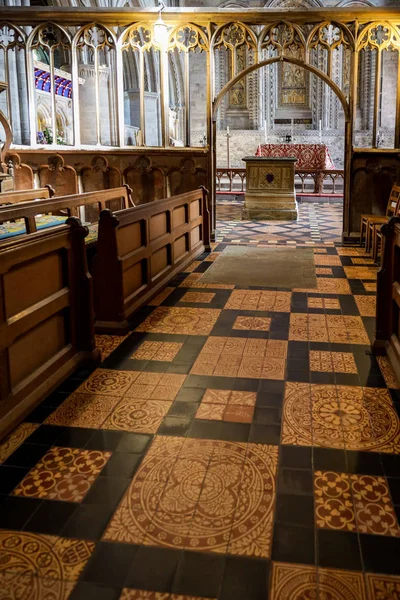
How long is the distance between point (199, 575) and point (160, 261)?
4.13 m

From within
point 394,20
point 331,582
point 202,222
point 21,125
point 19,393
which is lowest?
point 331,582

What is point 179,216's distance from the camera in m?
6.47

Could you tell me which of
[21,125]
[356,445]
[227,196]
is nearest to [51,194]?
[21,125]

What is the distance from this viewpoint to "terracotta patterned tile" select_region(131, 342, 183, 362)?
3.78 m

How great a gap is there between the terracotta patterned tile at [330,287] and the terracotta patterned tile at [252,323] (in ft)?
3.64

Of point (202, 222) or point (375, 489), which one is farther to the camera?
point (202, 222)

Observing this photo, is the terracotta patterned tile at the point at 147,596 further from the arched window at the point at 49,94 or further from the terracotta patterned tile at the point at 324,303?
the arched window at the point at 49,94

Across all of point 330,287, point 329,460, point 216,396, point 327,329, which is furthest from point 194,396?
point 330,287

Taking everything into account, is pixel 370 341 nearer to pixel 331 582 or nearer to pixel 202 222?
pixel 331 582

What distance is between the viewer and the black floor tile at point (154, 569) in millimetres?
1758

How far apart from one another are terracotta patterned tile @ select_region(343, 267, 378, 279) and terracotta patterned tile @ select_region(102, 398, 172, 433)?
3.70m

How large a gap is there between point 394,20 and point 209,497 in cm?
759

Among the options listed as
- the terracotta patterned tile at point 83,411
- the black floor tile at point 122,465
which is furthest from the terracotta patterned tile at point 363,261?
the black floor tile at point 122,465

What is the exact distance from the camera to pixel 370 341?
4.09m
